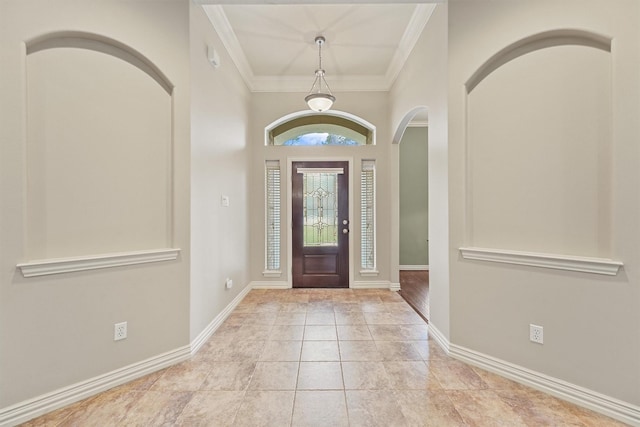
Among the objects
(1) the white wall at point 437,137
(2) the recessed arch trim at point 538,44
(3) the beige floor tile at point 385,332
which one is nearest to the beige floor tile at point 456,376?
(1) the white wall at point 437,137

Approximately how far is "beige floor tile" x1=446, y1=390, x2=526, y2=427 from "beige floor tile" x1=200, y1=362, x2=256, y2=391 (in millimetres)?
1423

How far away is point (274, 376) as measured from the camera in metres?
2.24

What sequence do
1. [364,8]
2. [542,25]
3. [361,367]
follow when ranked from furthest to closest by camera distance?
[364,8], [361,367], [542,25]

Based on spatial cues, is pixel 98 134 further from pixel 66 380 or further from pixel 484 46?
pixel 484 46

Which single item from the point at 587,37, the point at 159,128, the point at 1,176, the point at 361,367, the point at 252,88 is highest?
the point at 252,88

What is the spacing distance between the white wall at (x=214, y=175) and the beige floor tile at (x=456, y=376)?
2.03 m

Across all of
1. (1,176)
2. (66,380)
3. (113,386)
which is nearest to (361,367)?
(113,386)

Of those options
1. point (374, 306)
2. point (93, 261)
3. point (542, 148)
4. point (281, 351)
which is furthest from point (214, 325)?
point (542, 148)

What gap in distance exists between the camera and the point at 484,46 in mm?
2367

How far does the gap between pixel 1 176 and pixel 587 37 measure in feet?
11.9

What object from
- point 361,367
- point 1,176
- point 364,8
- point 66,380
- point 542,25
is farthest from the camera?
point 364,8

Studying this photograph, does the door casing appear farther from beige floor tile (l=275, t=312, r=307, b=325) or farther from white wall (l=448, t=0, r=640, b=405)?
white wall (l=448, t=0, r=640, b=405)

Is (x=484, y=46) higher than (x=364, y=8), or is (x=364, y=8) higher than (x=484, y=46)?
(x=364, y=8)

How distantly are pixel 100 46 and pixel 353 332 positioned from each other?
3168 millimetres
